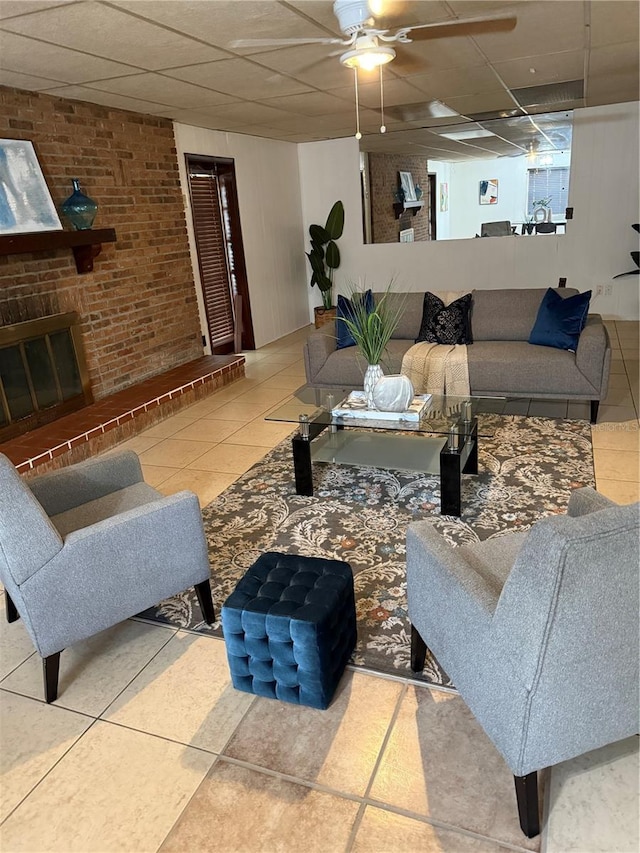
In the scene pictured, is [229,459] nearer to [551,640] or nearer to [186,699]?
[186,699]

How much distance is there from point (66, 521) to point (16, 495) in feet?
1.94

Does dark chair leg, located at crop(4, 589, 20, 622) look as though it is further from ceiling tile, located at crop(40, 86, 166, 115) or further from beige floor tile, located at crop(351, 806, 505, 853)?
ceiling tile, located at crop(40, 86, 166, 115)

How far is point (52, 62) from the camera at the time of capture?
11.1ft

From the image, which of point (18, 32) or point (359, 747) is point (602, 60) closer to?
point (18, 32)

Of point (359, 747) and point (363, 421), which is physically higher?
point (363, 421)

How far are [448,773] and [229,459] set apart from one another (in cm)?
252

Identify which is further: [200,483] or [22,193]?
[22,193]

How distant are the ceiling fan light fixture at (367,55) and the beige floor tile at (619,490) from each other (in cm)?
242

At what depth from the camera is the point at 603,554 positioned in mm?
1163

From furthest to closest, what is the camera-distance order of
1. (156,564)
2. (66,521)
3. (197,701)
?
(66,521) < (156,564) < (197,701)

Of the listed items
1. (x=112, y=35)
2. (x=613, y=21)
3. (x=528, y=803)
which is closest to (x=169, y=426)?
(x=112, y=35)

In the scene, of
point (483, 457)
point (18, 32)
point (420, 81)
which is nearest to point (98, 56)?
point (18, 32)

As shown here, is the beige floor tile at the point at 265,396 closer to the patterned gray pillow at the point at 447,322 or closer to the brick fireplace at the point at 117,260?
the brick fireplace at the point at 117,260

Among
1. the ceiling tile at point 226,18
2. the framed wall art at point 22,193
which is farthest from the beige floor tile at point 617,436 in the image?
the framed wall art at point 22,193
